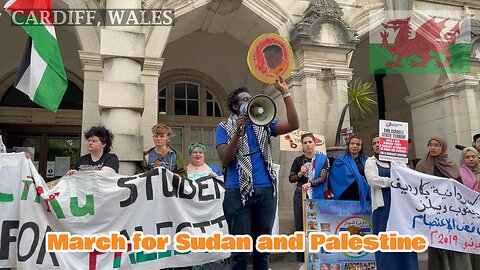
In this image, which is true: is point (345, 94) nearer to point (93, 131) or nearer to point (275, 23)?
point (275, 23)

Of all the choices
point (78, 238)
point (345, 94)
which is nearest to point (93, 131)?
point (78, 238)

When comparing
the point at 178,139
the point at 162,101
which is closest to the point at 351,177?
the point at 178,139

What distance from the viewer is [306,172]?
5.90 m

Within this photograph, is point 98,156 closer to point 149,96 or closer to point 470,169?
point 149,96

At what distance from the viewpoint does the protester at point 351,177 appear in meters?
5.33

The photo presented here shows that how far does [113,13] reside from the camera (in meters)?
6.89

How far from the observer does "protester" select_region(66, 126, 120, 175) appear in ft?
15.1

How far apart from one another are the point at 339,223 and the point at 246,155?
2.38m

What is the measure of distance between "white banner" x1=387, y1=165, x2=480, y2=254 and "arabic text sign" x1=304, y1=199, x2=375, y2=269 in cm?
62

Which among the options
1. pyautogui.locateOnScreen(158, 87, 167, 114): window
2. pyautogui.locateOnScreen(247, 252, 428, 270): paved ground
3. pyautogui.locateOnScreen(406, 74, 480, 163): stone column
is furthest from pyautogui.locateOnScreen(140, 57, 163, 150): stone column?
pyautogui.locateOnScreen(406, 74, 480, 163): stone column

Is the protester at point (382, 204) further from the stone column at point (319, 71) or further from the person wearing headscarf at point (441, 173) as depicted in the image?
the stone column at point (319, 71)

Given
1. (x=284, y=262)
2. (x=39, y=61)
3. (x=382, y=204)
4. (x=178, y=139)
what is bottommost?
(x=284, y=262)

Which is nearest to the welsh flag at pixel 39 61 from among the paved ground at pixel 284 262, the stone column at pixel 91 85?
the stone column at pixel 91 85

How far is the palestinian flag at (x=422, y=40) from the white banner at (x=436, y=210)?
6058mm
